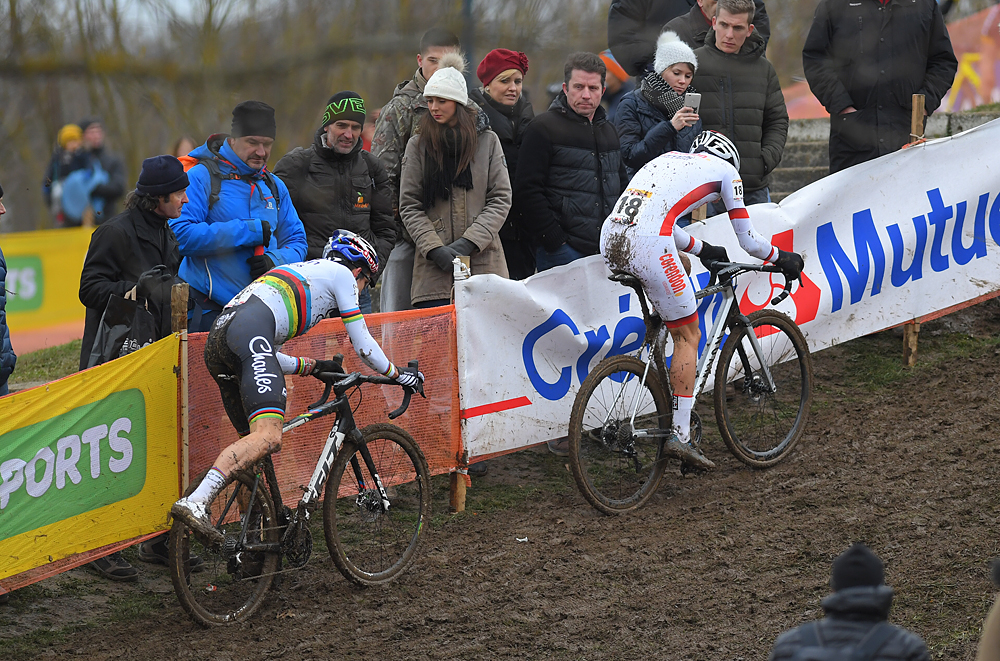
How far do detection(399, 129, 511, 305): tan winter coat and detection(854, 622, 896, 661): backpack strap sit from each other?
511cm

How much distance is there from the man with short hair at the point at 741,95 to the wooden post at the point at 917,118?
1.23 meters

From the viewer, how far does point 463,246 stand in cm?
691

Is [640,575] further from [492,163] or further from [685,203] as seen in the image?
[492,163]

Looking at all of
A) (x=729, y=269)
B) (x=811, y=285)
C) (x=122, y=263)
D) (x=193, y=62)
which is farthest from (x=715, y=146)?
(x=193, y=62)

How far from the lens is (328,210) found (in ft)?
21.8

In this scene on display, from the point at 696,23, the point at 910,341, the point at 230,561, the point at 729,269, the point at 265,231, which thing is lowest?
the point at 230,561

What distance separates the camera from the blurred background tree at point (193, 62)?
0.75 m

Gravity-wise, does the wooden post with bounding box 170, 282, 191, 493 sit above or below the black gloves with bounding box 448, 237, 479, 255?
below

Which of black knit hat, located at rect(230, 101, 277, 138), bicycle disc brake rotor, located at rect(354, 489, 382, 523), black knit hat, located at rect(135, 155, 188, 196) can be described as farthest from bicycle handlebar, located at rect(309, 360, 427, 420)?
black knit hat, located at rect(230, 101, 277, 138)

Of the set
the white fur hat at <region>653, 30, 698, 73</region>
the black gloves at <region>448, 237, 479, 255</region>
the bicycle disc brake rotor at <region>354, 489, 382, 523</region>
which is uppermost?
the white fur hat at <region>653, 30, 698, 73</region>

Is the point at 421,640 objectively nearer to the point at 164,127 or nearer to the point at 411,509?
the point at 411,509

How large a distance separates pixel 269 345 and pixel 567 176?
3.05 metres

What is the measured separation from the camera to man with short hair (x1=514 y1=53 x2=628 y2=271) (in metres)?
7.15

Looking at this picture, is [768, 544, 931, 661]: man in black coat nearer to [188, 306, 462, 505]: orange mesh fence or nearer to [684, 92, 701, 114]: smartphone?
[188, 306, 462, 505]: orange mesh fence
